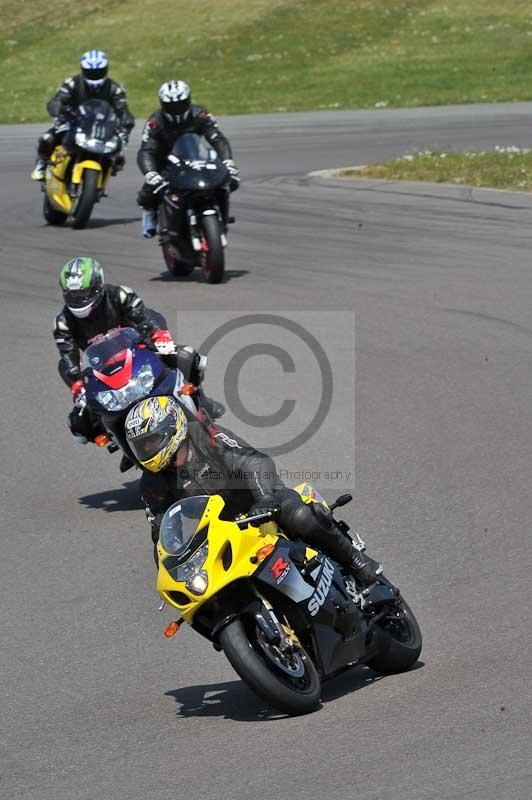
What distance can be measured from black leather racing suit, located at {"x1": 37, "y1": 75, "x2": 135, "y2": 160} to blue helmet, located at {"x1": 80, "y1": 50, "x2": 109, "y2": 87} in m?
0.07

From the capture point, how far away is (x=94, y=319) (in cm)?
973

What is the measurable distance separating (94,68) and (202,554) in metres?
13.9

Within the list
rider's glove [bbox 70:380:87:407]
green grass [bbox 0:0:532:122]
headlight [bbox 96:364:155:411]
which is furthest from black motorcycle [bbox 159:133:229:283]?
green grass [bbox 0:0:532:122]

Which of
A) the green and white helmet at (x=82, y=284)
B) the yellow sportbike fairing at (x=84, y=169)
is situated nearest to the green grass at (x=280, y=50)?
the yellow sportbike fairing at (x=84, y=169)

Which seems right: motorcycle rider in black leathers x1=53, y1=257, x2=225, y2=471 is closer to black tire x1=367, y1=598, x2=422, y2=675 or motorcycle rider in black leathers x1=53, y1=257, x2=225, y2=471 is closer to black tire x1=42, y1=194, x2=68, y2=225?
black tire x1=367, y1=598, x2=422, y2=675

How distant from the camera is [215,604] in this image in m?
5.62

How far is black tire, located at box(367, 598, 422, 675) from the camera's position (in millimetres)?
6219

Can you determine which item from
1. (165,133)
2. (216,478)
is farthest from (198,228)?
(216,478)

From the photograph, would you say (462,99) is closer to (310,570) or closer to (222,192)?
(222,192)

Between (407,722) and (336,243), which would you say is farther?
(336,243)

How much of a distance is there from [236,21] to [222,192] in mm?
32134

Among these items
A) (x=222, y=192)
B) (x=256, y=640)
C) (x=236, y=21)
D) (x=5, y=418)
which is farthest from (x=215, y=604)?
(x=236, y=21)

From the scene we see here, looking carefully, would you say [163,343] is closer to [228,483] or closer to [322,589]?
[228,483]

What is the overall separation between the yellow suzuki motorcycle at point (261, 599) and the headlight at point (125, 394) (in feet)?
5.00
